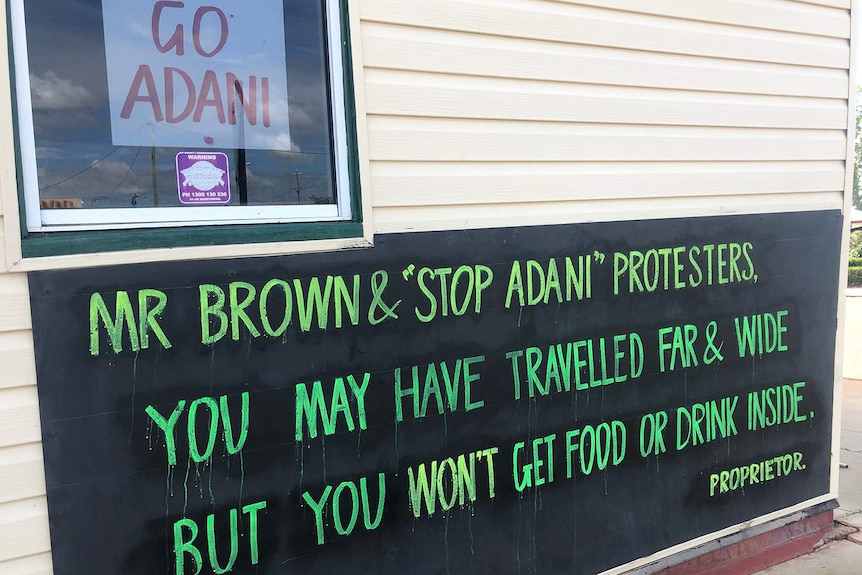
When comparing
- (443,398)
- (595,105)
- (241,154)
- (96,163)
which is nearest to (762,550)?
(443,398)

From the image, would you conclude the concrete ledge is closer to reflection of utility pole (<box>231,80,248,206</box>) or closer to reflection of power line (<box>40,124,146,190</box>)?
reflection of utility pole (<box>231,80,248,206</box>)

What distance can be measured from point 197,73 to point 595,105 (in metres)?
1.78

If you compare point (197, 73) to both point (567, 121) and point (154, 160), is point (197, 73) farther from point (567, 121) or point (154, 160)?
point (567, 121)

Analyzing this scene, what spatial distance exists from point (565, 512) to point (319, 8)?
2.42 metres

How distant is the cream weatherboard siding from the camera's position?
219 centimetres

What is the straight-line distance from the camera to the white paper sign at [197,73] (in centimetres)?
231

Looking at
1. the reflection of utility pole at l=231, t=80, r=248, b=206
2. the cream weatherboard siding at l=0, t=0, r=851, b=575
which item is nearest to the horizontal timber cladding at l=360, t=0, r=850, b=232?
the cream weatherboard siding at l=0, t=0, r=851, b=575

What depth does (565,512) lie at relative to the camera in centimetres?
333

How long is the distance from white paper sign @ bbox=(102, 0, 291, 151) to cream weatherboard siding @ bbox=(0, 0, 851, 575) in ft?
1.04

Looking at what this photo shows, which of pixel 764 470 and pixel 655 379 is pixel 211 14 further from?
pixel 764 470

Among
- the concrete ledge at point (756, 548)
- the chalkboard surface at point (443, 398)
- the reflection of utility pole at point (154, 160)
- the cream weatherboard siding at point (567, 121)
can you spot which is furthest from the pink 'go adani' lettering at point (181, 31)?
the concrete ledge at point (756, 548)

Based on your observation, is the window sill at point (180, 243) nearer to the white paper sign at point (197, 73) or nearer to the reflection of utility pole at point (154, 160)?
the reflection of utility pole at point (154, 160)

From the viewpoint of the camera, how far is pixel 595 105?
3.30m

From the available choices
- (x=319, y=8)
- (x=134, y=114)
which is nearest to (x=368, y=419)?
(x=134, y=114)
